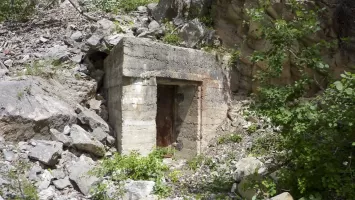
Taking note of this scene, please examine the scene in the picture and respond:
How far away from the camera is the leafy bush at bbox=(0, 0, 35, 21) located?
10.4 m

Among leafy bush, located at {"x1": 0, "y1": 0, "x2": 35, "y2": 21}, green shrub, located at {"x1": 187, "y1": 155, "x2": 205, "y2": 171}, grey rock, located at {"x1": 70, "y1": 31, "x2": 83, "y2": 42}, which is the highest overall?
leafy bush, located at {"x1": 0, "y1": 0, "x2": 35, "y2": 21}

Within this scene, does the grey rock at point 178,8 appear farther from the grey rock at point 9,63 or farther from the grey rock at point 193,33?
the grey rock at point 9,63

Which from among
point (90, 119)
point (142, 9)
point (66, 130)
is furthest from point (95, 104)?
point (142, 9)

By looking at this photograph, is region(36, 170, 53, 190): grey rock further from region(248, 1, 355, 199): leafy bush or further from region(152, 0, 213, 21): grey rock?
region(152, 0, 213, 21): grey rock

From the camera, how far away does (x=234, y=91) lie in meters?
8.30

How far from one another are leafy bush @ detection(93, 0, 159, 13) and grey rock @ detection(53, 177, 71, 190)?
7143mm

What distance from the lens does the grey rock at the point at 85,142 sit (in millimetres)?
5816

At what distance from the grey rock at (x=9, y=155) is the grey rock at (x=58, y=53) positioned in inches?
127

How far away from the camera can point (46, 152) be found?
201 inches

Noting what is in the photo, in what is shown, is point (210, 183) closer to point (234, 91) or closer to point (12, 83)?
point (234, 91)

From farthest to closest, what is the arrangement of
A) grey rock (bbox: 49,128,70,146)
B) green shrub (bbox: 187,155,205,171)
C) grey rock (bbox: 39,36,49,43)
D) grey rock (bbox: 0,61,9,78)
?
grey rock (bbox: 39,36,49,43) < grey rock (bbox: 0,61,9,78) < green shrub (bbox: 187,155,205,171) < grey rock (bbox: 49,128,70,146)

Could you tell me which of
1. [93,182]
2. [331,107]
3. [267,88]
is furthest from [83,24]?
[331,107]

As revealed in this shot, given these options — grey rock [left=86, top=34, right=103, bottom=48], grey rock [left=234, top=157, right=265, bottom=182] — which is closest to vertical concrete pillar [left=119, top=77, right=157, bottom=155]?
grey rock [left=234, top=157, right=265, bottom=182]

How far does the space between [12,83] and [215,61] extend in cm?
436
